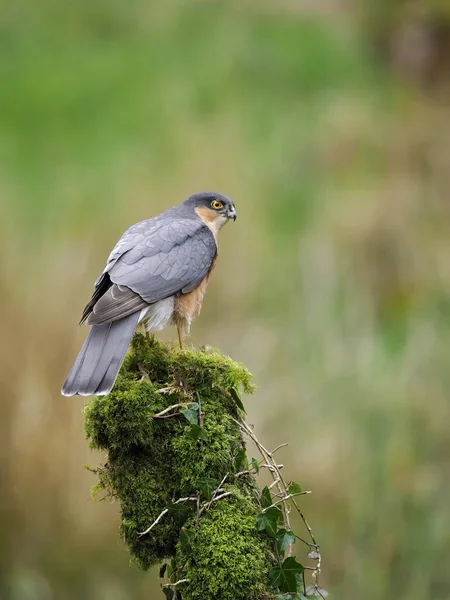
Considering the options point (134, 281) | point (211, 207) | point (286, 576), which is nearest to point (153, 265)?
point (134, 281)

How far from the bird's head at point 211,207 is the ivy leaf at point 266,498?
6.92ft

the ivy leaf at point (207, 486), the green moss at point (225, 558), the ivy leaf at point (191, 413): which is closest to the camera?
the green moss at point (225, 558)

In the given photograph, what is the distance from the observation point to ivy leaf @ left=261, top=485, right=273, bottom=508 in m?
2.65

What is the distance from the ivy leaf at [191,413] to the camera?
8.98 feet

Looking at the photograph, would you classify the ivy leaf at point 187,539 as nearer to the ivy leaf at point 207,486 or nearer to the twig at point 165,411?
the ivy leaf at point 207,486

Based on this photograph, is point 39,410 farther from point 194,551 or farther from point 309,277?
point 194,551

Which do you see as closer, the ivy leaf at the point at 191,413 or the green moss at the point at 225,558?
the green moss at the point at 225,558

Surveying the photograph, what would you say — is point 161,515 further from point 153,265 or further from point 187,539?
point 153,265

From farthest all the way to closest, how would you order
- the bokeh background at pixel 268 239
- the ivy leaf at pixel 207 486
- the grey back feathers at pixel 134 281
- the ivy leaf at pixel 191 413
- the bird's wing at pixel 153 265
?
the bokeh background at pixel 268 239 → the bird's wing at pixel 153 265 → the grey back feathers at pixel 134 281 → the ivy leaf at pixel 191 413 → the ivy leaf at pixel 207 486

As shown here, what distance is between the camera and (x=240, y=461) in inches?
109

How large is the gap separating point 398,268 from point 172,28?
7.45 metres

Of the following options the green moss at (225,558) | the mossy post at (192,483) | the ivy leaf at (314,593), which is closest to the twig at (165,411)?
the mossy post at (192,483)

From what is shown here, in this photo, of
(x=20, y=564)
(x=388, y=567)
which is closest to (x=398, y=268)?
(x=388, y=567)

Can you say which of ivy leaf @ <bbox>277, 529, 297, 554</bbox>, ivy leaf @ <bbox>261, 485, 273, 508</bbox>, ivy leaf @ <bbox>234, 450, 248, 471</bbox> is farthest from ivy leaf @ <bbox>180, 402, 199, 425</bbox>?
ivy leaf @ <bbox>277, 529, 297, 554</bbox>
